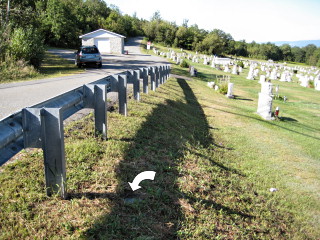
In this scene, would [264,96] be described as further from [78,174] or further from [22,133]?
[22,133]

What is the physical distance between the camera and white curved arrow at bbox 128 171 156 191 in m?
3.46

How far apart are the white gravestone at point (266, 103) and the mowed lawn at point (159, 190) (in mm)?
4224

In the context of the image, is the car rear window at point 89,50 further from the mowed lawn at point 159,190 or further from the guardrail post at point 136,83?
the mowed lawn at point 159,190

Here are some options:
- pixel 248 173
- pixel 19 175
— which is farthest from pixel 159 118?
pixel 19 175

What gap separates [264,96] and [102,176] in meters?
9.60

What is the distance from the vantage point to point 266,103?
11.4 metres

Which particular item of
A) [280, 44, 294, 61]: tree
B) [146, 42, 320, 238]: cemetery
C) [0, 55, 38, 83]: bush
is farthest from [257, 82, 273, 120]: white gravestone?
[280, 44, 294, 61]: tree

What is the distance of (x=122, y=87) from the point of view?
19.7 feet

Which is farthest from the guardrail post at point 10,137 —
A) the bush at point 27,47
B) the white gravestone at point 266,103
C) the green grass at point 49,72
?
the bush at point 27,47

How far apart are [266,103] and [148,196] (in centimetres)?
934

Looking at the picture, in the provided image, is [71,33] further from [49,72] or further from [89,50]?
[49,72]

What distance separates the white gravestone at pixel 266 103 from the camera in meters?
11.3

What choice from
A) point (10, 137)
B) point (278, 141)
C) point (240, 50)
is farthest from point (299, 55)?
point (10, 137)

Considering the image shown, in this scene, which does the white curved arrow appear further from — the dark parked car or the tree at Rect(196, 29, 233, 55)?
the tree at Rect(196, 29, 233, 55)
